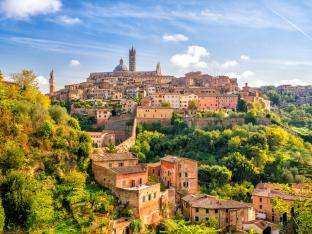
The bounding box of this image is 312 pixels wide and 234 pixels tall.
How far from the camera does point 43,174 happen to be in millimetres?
25844

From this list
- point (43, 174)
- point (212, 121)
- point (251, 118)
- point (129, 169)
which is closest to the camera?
point (43, 174)

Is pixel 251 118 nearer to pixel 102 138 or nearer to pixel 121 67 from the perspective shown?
pixel 102 138

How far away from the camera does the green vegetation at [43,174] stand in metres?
20.1

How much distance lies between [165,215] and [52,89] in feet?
186

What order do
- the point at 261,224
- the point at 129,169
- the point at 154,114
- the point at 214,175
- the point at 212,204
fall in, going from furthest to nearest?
the point at 154,114 → the point at 214,175 → the point at 212,204 → the point at 261,224 → the point at 129,169

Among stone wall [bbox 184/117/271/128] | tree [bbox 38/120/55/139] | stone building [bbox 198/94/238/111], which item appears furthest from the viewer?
stone building [bbox 198/94/238/111]

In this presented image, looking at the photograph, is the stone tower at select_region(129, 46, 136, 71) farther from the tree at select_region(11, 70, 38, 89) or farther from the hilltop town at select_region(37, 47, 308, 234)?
the tree at select_region(11, 70, 38, 89)

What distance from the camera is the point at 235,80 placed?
83000 millimetres

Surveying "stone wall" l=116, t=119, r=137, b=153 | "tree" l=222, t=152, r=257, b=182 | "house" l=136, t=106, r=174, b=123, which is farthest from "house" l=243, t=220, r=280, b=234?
"house" l=136, t=106, r=174, b=123

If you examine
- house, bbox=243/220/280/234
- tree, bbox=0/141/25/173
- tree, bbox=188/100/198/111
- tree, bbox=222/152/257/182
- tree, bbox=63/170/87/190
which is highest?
tree, bbox=188/100/198/111

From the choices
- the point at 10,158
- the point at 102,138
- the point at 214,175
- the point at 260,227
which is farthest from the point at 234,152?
the point at 10,158

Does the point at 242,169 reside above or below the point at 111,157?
below

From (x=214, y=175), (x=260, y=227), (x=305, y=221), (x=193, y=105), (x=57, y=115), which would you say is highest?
(x=193, y=105)

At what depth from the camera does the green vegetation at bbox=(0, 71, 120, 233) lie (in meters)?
20.1
